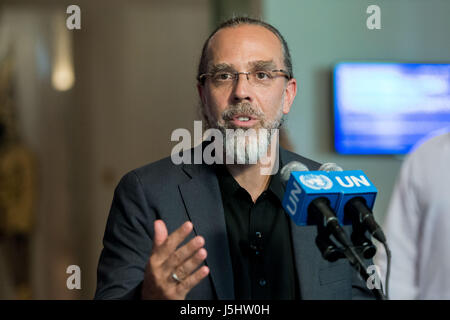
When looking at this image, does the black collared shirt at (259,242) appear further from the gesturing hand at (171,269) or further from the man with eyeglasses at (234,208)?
the gesturing hand at (171,269)

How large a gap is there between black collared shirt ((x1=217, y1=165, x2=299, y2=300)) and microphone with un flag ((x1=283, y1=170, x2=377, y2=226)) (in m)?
0.34

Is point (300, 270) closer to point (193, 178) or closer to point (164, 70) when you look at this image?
point (193, 178)

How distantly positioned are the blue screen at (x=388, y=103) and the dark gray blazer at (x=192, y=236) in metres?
1.82

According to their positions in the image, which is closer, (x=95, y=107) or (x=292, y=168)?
(x=292, y=168)

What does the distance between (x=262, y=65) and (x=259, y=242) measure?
445mm

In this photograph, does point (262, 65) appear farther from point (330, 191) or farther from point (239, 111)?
point (330, 191)

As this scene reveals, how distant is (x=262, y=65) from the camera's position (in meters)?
1.37

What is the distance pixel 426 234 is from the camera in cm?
125

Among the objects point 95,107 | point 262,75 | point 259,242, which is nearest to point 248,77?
point 262,75

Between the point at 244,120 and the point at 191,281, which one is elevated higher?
the point at 244,120

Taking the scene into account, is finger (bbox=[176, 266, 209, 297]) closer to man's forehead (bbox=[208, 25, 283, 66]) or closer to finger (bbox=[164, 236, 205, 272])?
finger (bbox=[164, 236, 205, 272])

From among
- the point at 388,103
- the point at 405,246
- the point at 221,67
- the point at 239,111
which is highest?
the point at 221,67

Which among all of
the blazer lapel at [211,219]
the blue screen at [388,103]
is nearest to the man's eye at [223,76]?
the blazer lapel at [211,219]

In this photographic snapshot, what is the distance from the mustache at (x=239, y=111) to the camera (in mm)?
1316
